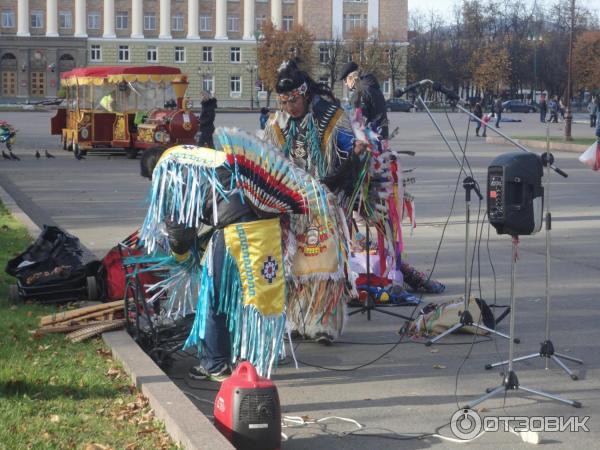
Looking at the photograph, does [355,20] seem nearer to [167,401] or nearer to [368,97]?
[368,97]

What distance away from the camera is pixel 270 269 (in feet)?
21.4

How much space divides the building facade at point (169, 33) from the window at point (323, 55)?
1.99ft

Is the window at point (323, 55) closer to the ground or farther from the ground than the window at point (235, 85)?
farther from the ground

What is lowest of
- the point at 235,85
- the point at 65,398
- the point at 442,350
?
the point at 442,350

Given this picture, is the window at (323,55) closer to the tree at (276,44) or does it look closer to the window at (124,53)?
the tree at (276,44)

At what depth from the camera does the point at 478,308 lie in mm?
8281

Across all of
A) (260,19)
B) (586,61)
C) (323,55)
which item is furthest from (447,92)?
(260,19)

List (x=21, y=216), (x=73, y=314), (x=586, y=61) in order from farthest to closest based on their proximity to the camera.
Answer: (x=586, y=61)
(x=21, y=216)
(x=73, y=314)

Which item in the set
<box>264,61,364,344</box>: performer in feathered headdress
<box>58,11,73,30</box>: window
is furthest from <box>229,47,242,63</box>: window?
<box>264,61,364,344</box>: performer in feathered headdress

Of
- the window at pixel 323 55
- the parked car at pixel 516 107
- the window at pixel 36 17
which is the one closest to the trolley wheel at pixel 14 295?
the parked car at pixel 516 107

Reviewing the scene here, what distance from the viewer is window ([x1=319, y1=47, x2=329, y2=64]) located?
10519cm

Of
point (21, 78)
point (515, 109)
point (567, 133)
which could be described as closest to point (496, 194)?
point (567, 133)

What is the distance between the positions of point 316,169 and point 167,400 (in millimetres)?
2752

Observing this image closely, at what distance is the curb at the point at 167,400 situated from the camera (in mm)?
5094
